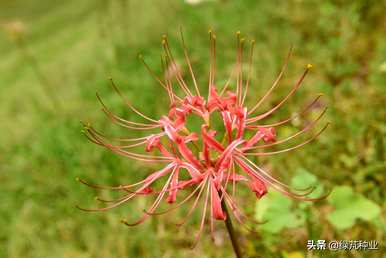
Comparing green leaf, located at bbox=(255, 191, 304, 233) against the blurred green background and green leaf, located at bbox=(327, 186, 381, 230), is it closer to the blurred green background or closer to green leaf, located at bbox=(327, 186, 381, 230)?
the blurred green background

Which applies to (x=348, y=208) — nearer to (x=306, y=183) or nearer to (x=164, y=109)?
(x=306, y=183)

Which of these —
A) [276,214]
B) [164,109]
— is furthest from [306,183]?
[164,109]

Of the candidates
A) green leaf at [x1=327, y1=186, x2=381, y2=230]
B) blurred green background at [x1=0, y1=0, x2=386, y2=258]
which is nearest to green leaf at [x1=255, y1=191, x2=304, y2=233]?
blurred green background at [x1=0, y1=0, x2=386, y2=258]

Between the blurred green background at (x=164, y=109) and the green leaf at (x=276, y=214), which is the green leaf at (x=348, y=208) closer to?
the blurred green background at (x=164, y=109)

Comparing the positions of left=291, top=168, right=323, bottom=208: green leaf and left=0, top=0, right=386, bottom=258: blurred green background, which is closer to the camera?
left=291, top=168, right=323, bottom=208: green leaf

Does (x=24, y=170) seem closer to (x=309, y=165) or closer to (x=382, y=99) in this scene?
(x=309, y=165)

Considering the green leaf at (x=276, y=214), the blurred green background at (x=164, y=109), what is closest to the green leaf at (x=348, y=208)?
the blurred green background at (x=164, y=109)

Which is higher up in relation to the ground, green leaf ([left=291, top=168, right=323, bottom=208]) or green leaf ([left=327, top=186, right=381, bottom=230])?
green leaf ([left=291, top=168, right=323, bottom=208])
